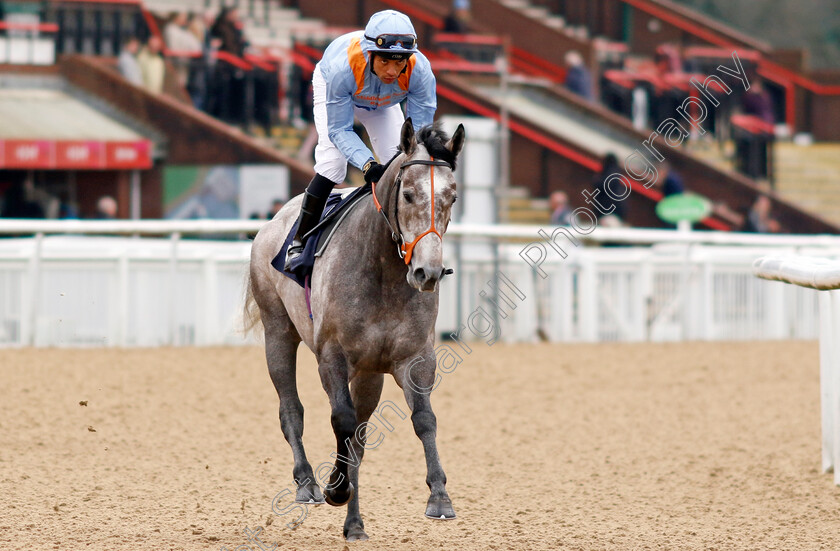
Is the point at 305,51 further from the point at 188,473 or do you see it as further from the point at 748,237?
the point at 188,473

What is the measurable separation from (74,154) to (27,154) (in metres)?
0.64

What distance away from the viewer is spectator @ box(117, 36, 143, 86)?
1741cm

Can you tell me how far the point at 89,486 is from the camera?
6.92m

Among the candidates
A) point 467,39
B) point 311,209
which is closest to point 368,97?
point 311,209

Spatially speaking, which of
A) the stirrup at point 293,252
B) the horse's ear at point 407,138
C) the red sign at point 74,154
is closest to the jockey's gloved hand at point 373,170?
Answer: the horse's ear at point 407,138

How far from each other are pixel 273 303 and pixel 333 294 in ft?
4.43

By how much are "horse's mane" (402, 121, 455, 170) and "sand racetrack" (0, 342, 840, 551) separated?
1.76 meters

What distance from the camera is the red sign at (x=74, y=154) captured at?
15305mm

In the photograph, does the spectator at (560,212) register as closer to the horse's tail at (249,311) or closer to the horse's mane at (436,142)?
the horse's tail at (249,311)

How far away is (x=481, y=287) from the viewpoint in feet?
45.4

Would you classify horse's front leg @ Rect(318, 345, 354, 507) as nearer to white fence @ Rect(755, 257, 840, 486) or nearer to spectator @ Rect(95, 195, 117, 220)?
white fence @ Rect(755, 257, 840, 486)

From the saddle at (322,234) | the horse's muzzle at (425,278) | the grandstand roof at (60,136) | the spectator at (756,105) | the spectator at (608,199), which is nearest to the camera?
the horse's muzzle at (425,278)

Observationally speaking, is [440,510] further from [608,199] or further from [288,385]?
[608,199]

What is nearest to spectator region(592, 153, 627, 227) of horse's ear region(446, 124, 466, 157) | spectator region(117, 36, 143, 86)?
spectator region(117, 36, 143, 86)
